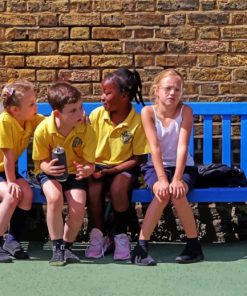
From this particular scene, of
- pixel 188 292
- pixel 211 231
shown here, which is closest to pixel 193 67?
pixel 211 231

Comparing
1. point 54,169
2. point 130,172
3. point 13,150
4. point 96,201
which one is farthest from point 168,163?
point 13,150

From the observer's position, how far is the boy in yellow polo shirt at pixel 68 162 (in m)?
5.06

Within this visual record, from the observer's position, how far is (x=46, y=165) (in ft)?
16.8

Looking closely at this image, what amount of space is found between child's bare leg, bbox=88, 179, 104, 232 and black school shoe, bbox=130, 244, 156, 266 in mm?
323

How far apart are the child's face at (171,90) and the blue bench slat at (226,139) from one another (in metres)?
0.70

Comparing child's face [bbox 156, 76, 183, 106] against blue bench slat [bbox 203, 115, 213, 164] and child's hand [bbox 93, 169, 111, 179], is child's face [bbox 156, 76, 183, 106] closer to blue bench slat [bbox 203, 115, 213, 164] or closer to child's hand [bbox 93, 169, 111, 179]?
child's hand [bbox 93, 169, 111, 179]

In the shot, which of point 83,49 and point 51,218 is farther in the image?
A: point 83,49

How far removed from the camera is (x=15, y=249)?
5.22 metres

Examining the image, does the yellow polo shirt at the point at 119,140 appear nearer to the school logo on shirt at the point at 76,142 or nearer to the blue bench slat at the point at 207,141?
the school logo on shirt at the point at 76,142

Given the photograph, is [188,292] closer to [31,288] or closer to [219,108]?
[31,288]

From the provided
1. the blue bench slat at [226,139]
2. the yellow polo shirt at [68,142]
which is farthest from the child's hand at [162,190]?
the blue bench slat at [226,139]

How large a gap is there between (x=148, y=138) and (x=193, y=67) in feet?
3.92

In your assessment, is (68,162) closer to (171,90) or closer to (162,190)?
(162,190)

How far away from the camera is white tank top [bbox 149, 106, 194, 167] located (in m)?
5.29
